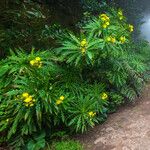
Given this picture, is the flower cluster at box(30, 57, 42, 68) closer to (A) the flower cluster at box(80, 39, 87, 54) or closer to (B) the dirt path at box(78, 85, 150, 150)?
(A) the flower cluster at box(80, 39, 87, 54)

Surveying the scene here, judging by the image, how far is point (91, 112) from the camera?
532 centimetres

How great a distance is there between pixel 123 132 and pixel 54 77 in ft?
4.82

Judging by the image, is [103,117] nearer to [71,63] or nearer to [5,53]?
[71,63]

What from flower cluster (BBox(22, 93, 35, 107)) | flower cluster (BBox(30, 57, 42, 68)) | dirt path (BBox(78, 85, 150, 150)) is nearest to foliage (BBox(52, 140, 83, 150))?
dirt path (BBox(78, 85, 150, 150))

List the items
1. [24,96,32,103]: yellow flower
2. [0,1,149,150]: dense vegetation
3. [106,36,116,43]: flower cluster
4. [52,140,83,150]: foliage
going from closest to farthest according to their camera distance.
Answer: [24,96,32,103]: yellow flower, [0,1,149,150]: dense vegetation, [52,140,83,150]: foliage, [106,36,116,43]: flower cluster

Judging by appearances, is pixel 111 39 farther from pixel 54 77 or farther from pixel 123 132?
pixel 123 132

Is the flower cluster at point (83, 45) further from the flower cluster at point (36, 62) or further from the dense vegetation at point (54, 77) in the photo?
the flower cluster at point (36, 62)

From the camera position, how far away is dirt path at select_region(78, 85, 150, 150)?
17.1ft

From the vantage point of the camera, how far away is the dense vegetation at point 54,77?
17.0 feet

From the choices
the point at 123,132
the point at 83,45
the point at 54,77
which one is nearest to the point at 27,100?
the point at 54,77

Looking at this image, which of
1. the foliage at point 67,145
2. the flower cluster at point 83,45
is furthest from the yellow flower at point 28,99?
the flower cluster at point 83,45

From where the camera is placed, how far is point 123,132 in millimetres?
5559

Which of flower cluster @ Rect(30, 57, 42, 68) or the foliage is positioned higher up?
flower cluster @ Rect(30, 57, 42, 68)

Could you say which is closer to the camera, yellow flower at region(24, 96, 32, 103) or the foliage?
yellow flower at region(24, 96, 32, 103)
